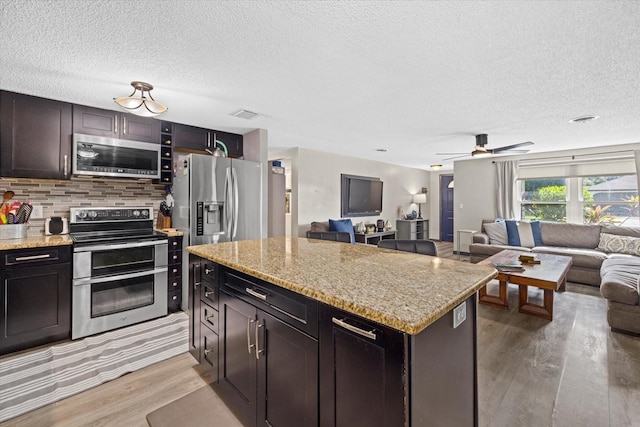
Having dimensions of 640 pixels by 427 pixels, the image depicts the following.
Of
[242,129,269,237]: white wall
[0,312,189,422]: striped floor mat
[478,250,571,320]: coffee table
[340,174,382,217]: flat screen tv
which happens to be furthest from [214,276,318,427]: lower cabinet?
[340,174,382,217]: flat screen tv

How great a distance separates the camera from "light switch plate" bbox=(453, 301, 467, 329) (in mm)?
1109

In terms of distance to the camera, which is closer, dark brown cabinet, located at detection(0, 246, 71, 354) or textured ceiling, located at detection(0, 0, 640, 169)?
textured ceiling, located at detection(0, 0, 640, 169)

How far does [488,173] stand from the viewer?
6293 millimetres

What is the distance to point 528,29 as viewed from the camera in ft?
5.38

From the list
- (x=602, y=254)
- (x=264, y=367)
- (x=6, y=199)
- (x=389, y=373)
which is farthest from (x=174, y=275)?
(x=602, y=254)

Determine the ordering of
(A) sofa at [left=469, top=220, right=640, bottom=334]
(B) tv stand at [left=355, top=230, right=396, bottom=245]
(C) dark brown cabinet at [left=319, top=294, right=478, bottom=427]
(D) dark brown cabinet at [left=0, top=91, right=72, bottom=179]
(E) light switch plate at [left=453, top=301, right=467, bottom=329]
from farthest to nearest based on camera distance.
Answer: (B) tv stand at [left=355, top=230, right=396, bottom=245]
(A) sofa at [left=469, top=220, right=640, bottom=334]
(D) dark brown cabinet at [left=0, top=91, right=72, bottom=179]
(E) light switch plate at [left=453, top=301, right=467, bottom=329]
(C) dark brown cabinet at [left=319, top=294, right=478, bottom=427]

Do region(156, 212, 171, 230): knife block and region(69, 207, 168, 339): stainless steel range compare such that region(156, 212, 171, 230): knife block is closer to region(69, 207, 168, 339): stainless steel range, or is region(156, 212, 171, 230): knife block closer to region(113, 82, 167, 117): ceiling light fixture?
Result: region(69, 207, 168, 339): stainless steel range

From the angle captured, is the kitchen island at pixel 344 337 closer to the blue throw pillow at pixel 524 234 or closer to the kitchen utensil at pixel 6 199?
the kitchen utensil at pixel 6 199

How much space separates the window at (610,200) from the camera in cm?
487

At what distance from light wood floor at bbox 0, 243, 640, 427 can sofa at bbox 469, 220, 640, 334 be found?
263 millimetres

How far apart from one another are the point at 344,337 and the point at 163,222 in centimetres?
325

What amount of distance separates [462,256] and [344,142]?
409 cm

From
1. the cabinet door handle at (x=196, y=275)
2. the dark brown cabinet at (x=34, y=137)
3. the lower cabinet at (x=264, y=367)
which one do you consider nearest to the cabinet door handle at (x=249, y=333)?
the lower cabinet at (x=264, y=367)

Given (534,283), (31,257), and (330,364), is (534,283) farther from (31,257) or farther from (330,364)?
(31,257)
